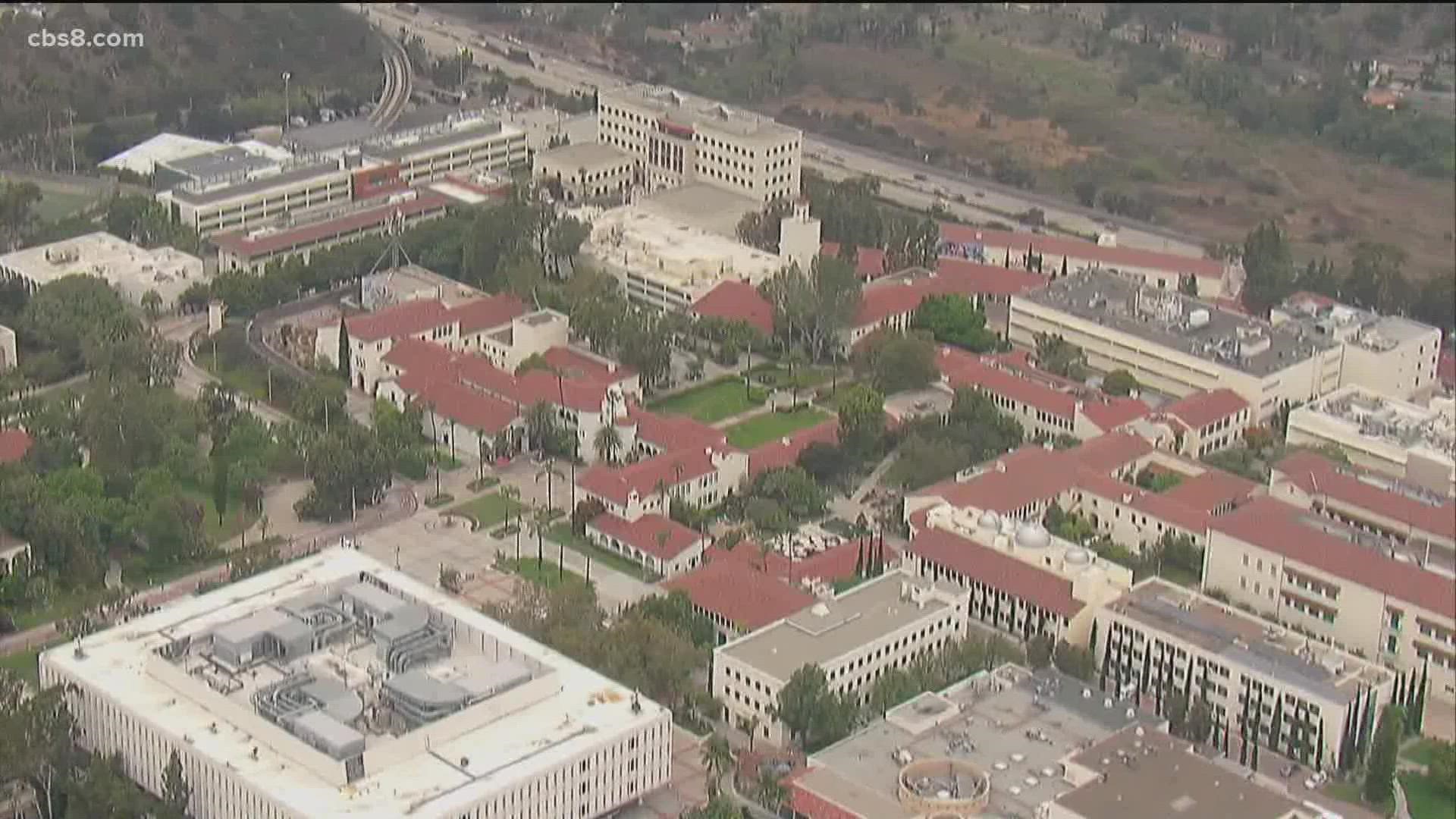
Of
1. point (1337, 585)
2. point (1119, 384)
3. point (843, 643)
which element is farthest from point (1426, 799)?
point (1119, 384)

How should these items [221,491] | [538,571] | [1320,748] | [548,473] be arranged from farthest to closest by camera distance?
[548,473], [221,491], [538,571], [1320,748]

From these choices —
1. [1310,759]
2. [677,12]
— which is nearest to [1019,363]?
[1310,759]

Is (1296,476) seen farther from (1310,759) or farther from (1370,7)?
(1370,7)

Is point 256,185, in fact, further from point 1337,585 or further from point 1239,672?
point 1239,672

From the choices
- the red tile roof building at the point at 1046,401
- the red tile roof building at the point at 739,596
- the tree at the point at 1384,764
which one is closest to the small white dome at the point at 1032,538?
the red tile roof building at the point at 739,596

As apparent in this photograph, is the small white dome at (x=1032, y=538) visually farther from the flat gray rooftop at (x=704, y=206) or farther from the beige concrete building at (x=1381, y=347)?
the flat gray rooftop at (x=704, y=206)

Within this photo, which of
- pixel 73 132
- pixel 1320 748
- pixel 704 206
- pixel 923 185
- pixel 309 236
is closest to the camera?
pixel 1320 748
